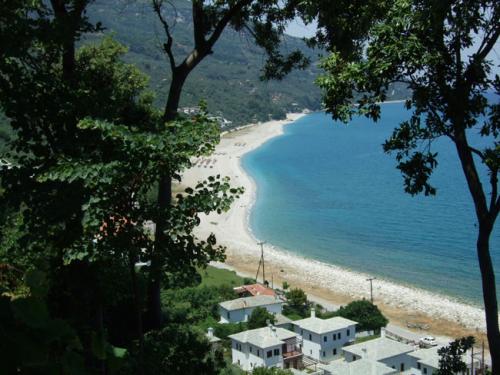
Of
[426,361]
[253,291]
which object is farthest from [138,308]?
[253,291]

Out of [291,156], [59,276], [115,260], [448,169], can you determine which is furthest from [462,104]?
[291,156]

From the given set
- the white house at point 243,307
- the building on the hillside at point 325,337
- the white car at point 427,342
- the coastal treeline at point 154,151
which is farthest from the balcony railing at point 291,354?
the coastal treeline at point 154,151

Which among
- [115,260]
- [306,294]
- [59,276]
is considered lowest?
[306,294]

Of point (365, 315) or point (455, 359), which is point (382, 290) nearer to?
point (365, 315)

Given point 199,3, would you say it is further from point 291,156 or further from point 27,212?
point 291,156

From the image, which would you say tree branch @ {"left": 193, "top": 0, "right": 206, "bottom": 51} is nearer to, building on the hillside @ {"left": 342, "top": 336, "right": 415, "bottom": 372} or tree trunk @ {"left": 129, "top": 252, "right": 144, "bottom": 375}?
tree trunk @ {"left": 129, "top": 252, "right": 144, "bottom": 375}
